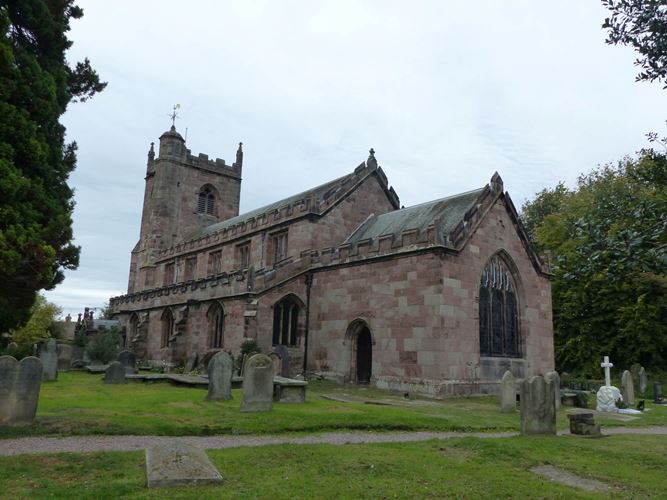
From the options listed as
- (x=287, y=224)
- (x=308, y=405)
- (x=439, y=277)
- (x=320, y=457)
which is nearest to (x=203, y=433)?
(x=320, y=457)

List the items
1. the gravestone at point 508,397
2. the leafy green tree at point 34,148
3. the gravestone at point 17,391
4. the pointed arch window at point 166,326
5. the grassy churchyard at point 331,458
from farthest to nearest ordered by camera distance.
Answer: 1. the pointed arch window at point 166,326
2. the gravestone at point 508,397
3. the leafy green tree at point 34,148
4. the gravestone at point 17,391
5. the grassy churchyard at point 331,458

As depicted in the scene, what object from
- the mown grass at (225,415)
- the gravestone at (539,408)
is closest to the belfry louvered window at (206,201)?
the mown grass at (225,415)

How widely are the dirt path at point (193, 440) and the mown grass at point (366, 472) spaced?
30.5 inches

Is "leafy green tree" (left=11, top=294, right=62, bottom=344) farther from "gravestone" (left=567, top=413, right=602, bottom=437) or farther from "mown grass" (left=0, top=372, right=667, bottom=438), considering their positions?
"gravestone" (left=567, top=413, right=602, bottom=437)

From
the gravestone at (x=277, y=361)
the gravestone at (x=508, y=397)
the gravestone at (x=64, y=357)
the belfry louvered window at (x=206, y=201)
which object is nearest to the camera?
the gravestone at (x=508, y=397)

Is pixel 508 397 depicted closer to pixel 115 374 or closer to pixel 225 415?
pixel 225 415

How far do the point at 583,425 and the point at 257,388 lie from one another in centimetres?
760

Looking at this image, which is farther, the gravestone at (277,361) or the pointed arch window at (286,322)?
the pointed arch window at (286,322)

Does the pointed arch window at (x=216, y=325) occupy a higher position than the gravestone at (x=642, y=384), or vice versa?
the pointed arch window at (x=216, y=325)

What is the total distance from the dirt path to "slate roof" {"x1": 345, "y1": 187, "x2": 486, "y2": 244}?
35.9 ft

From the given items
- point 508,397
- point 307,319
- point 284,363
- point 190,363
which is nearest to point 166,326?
point 190,363

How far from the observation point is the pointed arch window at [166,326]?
106 feet

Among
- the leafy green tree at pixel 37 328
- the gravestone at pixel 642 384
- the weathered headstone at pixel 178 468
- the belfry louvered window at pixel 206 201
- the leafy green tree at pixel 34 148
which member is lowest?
the weathered headstone at pixel 178 468

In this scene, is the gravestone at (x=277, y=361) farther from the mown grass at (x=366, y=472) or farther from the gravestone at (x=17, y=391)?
the mown grass at (x=366, y=472)
